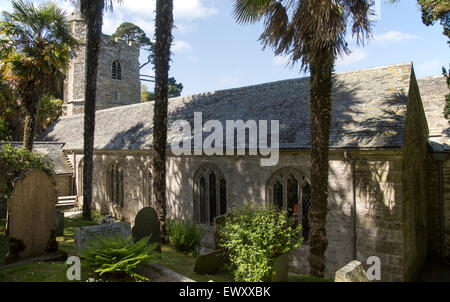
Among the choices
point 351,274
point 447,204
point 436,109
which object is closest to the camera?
point 351,274

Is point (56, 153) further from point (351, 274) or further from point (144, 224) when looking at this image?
point (351, 274)

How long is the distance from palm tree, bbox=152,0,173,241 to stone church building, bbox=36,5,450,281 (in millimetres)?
2958

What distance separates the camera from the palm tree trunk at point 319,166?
779 centimetres

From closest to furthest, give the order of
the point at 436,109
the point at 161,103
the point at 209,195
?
1. the point at 161,103
2. the point at 209,195
3. the point at 436,109

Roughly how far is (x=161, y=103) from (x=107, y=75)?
2641 centimetres

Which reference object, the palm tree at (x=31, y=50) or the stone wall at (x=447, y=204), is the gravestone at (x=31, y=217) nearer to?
the palm tree at (x=31, y=50)

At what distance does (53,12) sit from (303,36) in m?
12.7

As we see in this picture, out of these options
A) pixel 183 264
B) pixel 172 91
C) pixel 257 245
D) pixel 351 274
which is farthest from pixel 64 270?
pixel 172 91

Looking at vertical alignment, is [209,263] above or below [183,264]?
above

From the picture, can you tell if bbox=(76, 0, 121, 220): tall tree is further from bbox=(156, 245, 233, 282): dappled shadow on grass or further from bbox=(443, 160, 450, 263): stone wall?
bbox=(443, 160, 450, 263): stone wall

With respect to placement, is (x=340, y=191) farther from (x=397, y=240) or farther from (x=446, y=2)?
(x=446, y=2)

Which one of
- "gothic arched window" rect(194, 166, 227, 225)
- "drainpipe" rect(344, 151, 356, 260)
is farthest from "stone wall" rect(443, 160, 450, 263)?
"gothic arched window" rect(194, 166, 227, 225)

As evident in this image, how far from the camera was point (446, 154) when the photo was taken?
13.3 m

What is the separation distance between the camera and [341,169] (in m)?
10.3
